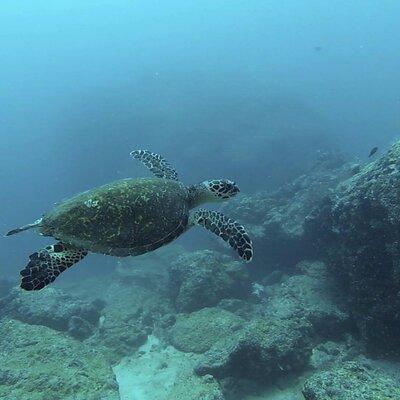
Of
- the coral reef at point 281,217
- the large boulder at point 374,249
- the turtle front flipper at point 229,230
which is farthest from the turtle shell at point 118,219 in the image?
the coral reef at point 281,217

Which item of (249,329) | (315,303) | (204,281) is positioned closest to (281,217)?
(204,281)

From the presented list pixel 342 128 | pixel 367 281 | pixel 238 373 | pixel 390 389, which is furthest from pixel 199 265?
pixel 342 128

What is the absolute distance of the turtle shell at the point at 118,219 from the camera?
528cm

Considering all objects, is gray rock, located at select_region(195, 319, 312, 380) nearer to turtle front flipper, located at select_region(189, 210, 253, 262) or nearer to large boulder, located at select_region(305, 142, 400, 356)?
large boulder, located at select_region(305, 142, 400, 356)

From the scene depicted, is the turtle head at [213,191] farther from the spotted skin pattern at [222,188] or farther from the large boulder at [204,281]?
the large boulder at [204,281]

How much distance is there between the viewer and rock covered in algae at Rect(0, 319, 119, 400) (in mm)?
8039

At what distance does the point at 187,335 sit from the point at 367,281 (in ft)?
18.2

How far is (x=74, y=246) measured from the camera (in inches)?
210

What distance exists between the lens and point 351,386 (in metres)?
5.63

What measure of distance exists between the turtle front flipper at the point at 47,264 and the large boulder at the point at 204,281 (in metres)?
8.15

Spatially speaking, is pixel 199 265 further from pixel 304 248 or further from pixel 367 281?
pixel 367 281

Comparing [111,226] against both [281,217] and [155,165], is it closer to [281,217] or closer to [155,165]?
[155,165]

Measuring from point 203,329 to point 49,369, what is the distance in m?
4.41

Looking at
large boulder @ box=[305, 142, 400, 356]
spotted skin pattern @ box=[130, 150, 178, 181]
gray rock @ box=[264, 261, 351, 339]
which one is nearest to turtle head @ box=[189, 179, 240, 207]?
spotted skin pattern @ box=[130, 150, 178, 181]
